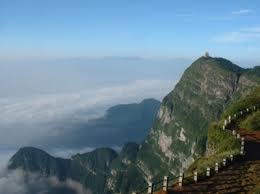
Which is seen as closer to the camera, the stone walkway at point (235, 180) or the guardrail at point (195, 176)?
Result: the guardrail at point (195, 176)

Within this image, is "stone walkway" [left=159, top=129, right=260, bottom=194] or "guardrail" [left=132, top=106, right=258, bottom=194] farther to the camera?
"stone walkway" [left=159, top=129, right=260, bottom=194]

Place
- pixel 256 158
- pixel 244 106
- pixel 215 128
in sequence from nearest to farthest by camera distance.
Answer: pixel 256 158, pixel 215 128, pixel 244 106

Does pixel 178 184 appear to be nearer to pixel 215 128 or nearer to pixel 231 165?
pixel 231 165

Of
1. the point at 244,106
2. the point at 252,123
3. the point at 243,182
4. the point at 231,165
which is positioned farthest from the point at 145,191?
the point at 244,106

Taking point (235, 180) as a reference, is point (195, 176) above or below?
above

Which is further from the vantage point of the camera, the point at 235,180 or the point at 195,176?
the point at 235,180

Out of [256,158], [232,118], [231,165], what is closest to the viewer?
[231,165]

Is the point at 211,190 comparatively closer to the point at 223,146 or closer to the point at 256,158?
the point at 256,158

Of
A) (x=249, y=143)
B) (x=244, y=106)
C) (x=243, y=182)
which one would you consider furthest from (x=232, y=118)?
(x=243, y=182)

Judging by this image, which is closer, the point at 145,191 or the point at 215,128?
the point at 145,191
